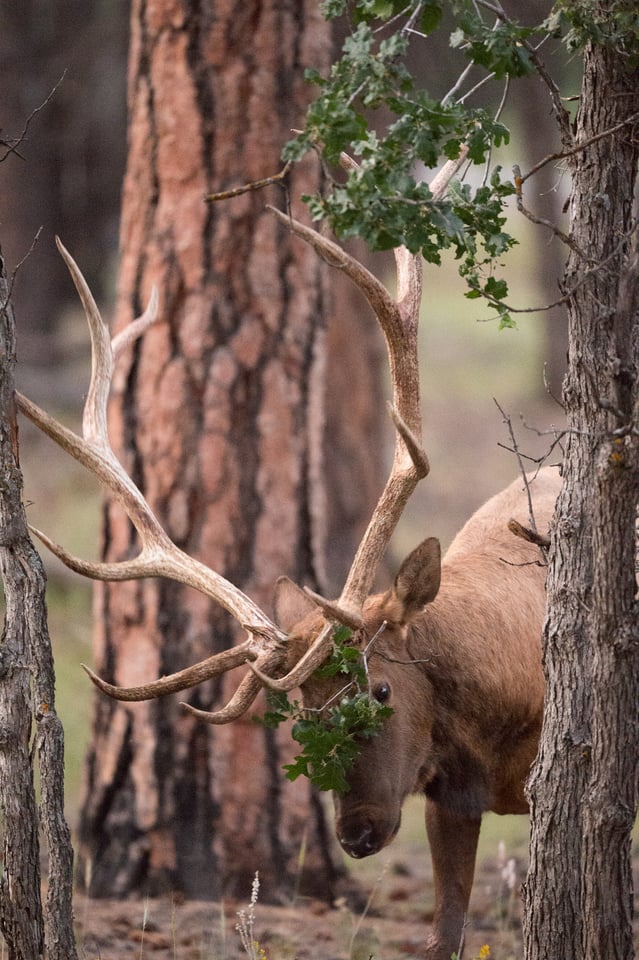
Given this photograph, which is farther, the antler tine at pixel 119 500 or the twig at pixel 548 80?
the antler tine at pixel 119 500

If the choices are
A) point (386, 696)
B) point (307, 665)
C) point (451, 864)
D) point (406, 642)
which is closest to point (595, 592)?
point (307, 665)

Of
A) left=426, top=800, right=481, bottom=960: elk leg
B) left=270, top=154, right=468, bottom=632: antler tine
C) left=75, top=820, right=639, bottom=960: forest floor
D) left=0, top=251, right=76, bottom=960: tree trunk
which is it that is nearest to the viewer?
left=0, top=251, right=76, bottom=960: tree trunk

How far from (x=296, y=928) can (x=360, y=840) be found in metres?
1.63

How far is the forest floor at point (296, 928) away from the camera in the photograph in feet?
14.8

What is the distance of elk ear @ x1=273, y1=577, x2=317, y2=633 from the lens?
13.1ft

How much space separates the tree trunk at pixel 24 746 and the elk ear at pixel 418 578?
44.4 inches

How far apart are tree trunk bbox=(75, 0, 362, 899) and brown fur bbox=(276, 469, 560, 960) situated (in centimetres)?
112

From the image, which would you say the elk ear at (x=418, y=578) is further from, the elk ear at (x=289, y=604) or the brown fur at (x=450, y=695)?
the elk ear at (x=289, y=604)

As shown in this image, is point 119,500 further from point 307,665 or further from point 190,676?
point 307,665

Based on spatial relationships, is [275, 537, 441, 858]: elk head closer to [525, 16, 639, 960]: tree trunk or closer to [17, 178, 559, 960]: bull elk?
[17, 178, 559, 960]: bull elk

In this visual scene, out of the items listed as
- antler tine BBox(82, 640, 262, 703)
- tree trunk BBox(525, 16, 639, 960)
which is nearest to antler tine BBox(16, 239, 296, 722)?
antler tine BBox(82, 640, 262, 703)

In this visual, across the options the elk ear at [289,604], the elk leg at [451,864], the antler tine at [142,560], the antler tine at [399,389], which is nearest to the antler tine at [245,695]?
the antler tine at [142,560]

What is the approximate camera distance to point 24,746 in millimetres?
3203

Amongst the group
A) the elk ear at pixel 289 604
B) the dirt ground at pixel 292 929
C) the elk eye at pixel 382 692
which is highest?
the elk ear at pixel 289 604
